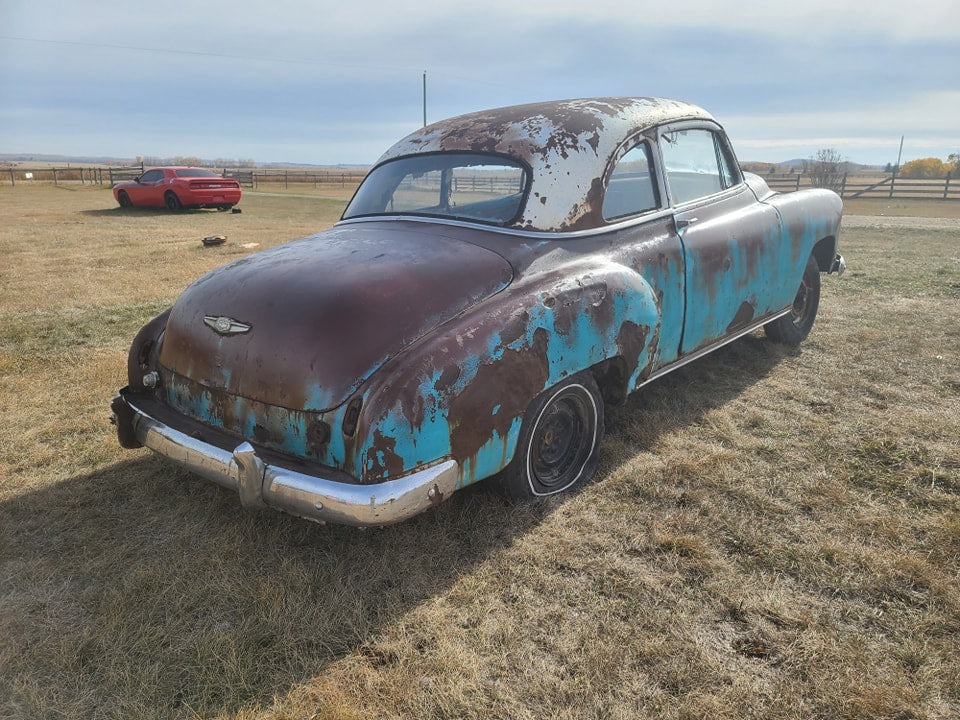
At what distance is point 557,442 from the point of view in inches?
118

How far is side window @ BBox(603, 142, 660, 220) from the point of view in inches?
127

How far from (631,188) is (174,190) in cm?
1657

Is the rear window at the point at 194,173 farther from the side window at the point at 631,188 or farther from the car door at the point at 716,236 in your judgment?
the side window at the point at 631,188

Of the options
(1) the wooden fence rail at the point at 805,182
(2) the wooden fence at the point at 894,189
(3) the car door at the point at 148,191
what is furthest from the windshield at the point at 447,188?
(2) the wooden fence at the point at 894,189

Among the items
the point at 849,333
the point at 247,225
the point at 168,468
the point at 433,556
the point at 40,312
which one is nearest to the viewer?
the point at 433,556

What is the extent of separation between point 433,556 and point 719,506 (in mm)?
1258

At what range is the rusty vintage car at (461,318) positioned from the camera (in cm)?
223

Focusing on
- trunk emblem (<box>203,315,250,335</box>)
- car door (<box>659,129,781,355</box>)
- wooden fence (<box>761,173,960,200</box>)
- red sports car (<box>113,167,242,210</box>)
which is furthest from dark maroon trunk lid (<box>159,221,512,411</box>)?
wooden fence (<box>761,173,960,200</box>)

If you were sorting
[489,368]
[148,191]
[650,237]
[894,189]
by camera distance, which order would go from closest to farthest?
[489,368], [650,237], [148,191], [894,189]

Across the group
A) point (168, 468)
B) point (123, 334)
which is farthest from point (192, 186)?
point (168, 468)

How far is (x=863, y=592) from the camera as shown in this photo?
230 cm

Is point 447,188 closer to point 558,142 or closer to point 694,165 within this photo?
point 558,142

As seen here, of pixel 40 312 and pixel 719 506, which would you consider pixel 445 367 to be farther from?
pixel 40 312

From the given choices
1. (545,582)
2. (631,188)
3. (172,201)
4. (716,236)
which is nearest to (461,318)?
(545,582)
